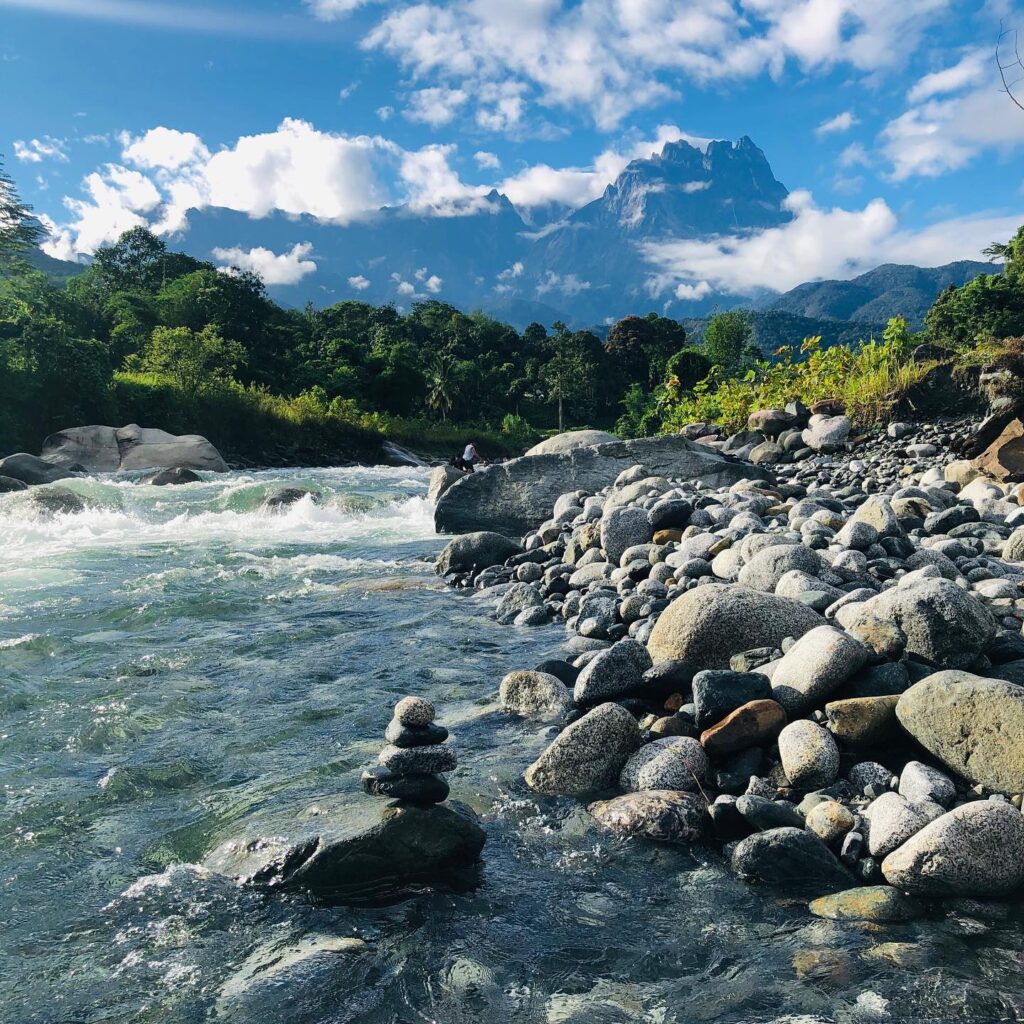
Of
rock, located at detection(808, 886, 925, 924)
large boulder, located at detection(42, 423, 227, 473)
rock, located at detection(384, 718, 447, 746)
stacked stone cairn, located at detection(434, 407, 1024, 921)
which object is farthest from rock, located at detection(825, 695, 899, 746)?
large boulder, located at detection(42, 423, 227, 473)

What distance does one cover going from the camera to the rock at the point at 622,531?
9.12 meters

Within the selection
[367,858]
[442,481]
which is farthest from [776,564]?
[442,481]

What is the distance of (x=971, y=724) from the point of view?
12.5ft

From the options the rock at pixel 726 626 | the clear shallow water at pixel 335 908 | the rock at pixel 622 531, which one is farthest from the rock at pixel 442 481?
the rock at pixel 726 626

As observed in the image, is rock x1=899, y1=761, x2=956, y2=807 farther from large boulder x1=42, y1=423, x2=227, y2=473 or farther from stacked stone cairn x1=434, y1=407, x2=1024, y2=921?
large boulder x1=42, y1=423, x2=227, y2=473

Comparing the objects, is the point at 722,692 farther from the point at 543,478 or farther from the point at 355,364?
the point at 355,364

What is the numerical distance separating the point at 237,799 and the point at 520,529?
9.26m

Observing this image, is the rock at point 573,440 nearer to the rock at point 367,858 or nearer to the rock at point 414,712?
the rock at point 414,712

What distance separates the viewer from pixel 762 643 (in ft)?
17.4

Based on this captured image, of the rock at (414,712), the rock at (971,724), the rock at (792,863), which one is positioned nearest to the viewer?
the rock at (792,863)

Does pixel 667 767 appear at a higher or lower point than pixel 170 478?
lower

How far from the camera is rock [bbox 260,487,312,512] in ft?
55.7

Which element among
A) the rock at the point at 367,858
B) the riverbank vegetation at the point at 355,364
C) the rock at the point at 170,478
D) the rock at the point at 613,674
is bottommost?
the rock at the point at 367,858

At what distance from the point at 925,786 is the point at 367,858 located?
2.62 m
